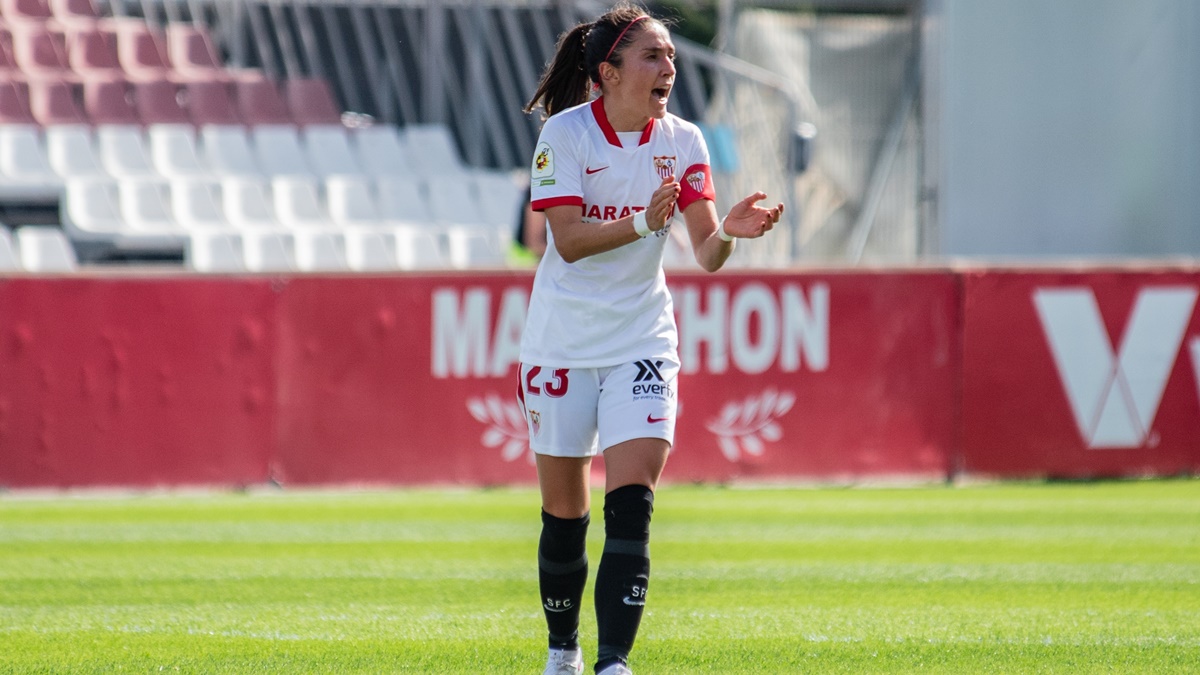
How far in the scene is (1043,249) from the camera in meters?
19.6

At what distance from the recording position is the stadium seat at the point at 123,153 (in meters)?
17.1

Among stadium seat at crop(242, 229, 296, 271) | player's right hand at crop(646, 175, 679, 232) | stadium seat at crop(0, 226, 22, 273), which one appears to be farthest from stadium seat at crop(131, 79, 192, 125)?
player's right hand at crop(646, 175, 679, 232)

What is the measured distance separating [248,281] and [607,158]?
21.9ft

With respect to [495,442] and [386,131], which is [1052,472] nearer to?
[495,442]

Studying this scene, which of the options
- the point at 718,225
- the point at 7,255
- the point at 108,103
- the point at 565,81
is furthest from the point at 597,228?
the point at 108,103

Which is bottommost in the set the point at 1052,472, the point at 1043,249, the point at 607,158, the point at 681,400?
the point at 1043,249

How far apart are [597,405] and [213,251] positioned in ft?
39.2

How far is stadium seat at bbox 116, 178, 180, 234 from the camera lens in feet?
53.0

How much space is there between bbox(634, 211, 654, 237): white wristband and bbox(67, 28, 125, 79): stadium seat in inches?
594

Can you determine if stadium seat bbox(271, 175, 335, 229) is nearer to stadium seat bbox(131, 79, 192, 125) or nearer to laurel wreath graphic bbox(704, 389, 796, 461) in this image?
stadium seat bbox(131, 79, 192, 125)

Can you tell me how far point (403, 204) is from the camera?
58.1 feet

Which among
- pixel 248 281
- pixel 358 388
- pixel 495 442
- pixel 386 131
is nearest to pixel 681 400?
pixel 495 442

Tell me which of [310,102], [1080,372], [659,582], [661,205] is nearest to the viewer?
[661,205]

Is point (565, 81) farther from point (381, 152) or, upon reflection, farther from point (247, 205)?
point (381, 152)
